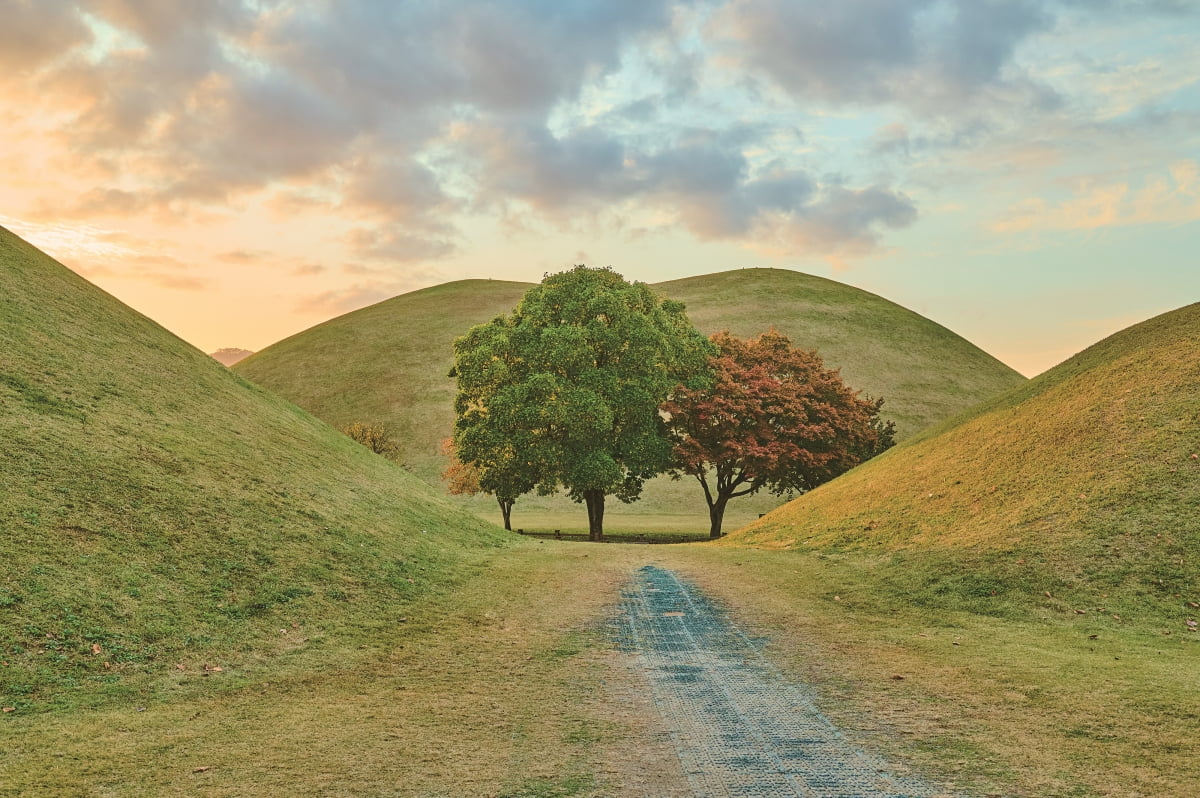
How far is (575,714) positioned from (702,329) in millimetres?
125039

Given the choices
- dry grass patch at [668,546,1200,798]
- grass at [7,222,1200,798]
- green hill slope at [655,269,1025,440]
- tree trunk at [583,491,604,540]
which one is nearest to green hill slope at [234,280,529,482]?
green hill slope at [655,269,1025,440]

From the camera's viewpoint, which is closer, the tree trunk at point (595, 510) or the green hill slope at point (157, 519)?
the green hill slope at point (157, 519)

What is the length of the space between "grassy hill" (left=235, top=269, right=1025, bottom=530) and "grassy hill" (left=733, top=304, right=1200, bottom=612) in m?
46.2

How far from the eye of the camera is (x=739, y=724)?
35.2 ft

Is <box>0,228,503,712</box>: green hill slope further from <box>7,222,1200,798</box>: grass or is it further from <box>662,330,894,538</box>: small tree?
<box>662,330,894,538</box>: small tree

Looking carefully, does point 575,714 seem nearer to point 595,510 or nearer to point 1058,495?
point 1058,495

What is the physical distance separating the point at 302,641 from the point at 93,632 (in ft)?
11.9

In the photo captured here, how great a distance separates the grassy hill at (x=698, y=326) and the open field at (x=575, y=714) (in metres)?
65.3

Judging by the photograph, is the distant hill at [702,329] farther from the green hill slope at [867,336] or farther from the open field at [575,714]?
the open field at [575,714]

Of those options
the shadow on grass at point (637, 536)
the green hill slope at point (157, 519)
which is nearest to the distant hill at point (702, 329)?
the shadow on grass at point (637, 536)

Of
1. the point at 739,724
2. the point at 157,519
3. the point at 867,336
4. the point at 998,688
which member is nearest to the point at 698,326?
the point at 867,336

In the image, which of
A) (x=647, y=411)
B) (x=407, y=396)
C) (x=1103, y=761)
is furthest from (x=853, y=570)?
(x=407, y=396)

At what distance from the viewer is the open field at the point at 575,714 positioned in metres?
8.92

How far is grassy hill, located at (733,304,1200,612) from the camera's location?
69.3 feet
